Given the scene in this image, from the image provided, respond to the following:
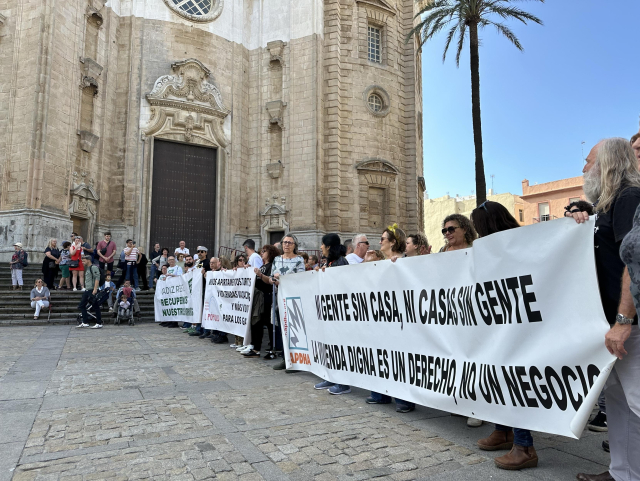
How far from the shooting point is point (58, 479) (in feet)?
10.2

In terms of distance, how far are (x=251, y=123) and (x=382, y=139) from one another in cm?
691

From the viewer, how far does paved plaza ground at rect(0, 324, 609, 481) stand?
10.7 ft

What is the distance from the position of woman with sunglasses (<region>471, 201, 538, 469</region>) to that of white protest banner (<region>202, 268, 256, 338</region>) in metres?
4.96

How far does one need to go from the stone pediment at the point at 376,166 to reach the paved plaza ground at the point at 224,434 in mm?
18233

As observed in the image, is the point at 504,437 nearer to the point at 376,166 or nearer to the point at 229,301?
the point at 229,301

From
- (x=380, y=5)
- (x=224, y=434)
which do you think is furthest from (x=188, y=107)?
(x=224, y=434)

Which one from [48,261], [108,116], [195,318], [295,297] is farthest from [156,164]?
[295,297]

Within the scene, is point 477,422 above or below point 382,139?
below

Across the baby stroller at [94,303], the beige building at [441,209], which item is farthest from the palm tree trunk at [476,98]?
the beige building at [441,209]

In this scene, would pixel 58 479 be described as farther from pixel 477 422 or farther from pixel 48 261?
pixel 48 261

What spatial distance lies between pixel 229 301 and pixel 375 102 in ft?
61.0

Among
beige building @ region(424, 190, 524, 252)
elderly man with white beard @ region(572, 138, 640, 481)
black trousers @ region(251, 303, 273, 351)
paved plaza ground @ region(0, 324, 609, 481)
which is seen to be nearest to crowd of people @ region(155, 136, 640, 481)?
elderly man with white beard @ region(572, 138, 640, 481)

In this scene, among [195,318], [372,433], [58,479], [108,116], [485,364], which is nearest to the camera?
[58,479]

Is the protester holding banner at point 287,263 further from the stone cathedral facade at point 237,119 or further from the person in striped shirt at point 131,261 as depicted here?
the stone cathedral facade at point 237,119
